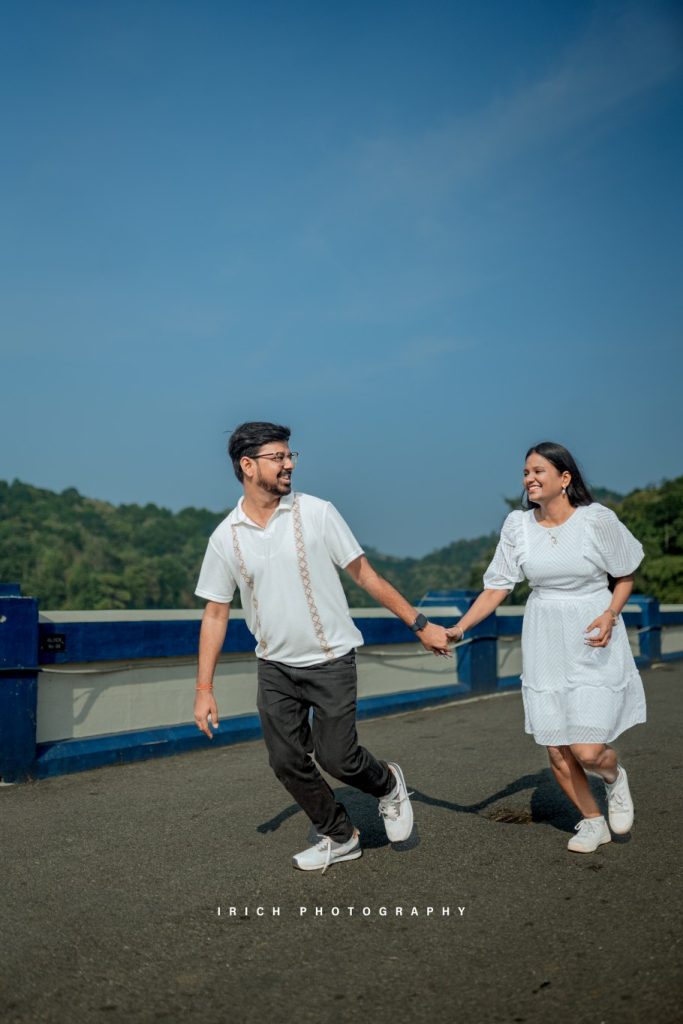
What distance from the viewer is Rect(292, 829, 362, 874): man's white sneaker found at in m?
4.29

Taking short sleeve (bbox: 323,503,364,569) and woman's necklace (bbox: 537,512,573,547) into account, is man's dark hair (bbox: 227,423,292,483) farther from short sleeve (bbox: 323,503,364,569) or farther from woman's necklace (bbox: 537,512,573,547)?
woman's necklace (bbox: 537,512,573,547)

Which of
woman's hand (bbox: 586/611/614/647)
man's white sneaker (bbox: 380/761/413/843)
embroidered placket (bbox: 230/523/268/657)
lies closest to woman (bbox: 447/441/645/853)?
woman's hand (bbox: 586/611/614/647)

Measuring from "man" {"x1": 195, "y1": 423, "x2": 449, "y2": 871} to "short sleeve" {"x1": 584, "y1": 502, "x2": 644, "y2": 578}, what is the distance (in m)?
0.96

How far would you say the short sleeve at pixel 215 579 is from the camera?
4.30 meters

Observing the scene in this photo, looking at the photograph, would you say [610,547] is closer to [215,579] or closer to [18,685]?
[215,579]

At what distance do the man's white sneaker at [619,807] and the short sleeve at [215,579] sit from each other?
6.67ft

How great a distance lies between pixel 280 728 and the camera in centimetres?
427

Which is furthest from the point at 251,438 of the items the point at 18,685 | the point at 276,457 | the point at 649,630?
the point at 649,630

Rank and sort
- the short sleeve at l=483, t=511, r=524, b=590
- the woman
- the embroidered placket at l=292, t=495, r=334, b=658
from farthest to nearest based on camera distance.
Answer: the short sleeve at l=483, t=511, r=524, b=590, the woman, the embroidered placket at l=292, t=495, r=334, b=658

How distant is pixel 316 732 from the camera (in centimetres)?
428

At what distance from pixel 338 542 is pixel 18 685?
311 centimetres

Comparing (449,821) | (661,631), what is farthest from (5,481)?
(449,821)

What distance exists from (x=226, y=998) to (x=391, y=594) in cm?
175

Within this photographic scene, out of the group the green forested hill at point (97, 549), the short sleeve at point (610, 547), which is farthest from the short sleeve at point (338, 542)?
the green forested hill at point (97, 549)
